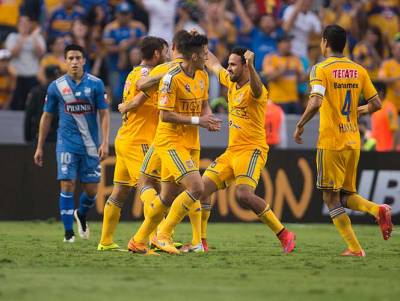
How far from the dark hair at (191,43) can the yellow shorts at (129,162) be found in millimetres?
1605

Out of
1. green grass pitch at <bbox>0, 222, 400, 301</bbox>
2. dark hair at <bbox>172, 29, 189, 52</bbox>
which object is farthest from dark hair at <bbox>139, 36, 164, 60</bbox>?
green grass pitch at <bbox>0, 222, 400, 301</bbox>

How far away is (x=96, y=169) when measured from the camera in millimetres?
14867

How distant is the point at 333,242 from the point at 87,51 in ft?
27.2

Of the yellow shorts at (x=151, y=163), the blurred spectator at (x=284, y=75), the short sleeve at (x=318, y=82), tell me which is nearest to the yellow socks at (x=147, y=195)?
the yellow shorts at (x=151, y=163)

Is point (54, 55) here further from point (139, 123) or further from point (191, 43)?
point (191, 43)

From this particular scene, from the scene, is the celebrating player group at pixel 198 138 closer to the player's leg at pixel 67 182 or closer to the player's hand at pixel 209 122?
the player's hand at pixel 209 122

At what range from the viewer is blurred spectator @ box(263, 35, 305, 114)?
71.8ft

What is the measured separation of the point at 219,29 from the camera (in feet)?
76.1

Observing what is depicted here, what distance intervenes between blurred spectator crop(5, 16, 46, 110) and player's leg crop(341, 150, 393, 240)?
9.96 metres

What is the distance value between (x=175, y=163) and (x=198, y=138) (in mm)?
655

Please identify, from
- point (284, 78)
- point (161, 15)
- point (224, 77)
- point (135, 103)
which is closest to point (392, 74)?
point (284, 78)

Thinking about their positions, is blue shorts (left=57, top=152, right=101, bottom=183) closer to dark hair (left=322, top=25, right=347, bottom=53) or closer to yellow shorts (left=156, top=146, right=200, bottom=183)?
yellow shorts (left=156, top=146, right=200, bottom=183)

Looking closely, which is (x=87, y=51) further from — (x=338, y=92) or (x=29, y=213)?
(x=338, y=92)

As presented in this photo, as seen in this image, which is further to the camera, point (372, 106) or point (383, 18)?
point (383, 18)
